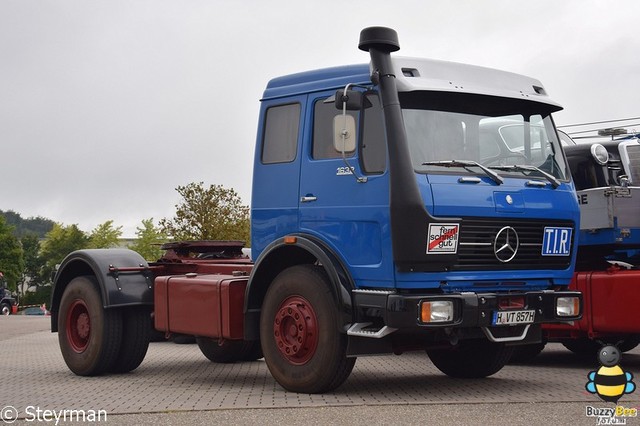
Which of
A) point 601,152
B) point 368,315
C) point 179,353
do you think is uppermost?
point 601,152

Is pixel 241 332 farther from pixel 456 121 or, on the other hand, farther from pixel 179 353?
pixel 179 353

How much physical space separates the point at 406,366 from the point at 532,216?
4.01m

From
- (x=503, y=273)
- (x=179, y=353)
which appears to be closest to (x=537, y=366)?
(x=503, y=273)

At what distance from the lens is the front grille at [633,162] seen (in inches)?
486

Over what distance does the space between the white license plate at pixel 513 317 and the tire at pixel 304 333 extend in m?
1.39

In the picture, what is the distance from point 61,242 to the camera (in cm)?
10831

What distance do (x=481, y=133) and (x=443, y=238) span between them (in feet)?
4.29

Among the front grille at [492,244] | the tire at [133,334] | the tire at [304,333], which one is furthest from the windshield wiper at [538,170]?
the tire at [133,334]

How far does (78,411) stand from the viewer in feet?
28.1

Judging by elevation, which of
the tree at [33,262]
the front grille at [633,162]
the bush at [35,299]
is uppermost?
the front grille at [633,162]

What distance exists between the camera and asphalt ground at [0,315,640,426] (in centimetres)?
792

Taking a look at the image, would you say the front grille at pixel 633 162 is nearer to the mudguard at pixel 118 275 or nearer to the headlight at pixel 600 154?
the headlight at pixel 600 154

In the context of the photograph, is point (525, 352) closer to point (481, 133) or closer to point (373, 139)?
point (481, 133)

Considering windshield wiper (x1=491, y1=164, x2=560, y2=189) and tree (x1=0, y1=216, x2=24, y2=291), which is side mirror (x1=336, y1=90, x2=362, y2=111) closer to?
windshield wiper (x1=491, y1=164, x2=560, y2=189)
